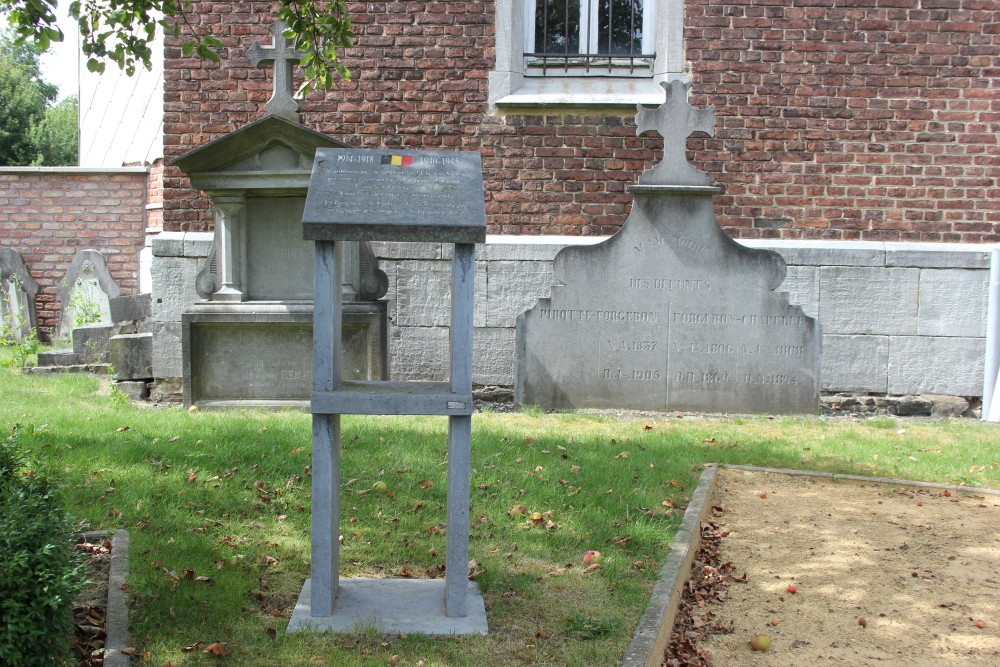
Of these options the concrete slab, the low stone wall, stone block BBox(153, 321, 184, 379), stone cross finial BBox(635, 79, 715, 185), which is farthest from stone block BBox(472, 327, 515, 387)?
the concrete slab

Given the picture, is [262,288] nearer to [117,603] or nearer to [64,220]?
[117,603]

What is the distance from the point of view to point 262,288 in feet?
27.9

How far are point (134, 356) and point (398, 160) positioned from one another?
20.8 feet

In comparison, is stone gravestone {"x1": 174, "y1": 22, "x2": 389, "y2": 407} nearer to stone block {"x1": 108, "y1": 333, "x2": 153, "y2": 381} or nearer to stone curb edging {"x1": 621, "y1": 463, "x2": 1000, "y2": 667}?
stone block {"x1": 108, "y1": 333, "x2": 153, "y2": 381}

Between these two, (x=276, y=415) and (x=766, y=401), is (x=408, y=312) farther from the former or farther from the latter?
(x=766, y=401)

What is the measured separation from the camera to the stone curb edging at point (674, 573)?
3.46 m

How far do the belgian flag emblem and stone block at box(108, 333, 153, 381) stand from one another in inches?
242

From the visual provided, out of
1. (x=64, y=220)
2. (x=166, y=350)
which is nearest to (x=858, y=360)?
(x=166, y=350)

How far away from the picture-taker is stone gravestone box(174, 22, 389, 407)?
8148 millimetres

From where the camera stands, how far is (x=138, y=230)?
1467 cm

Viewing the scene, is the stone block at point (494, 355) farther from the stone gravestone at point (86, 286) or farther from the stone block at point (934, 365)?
the stone gravestone at point (86, 286)

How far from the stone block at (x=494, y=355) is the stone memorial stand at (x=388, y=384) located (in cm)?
528

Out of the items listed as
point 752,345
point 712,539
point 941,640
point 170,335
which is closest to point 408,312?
point 170,335

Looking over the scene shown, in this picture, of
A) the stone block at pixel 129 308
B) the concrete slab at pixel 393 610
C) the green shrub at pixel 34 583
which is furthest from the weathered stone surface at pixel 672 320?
the green shrub at pixel 34 583
